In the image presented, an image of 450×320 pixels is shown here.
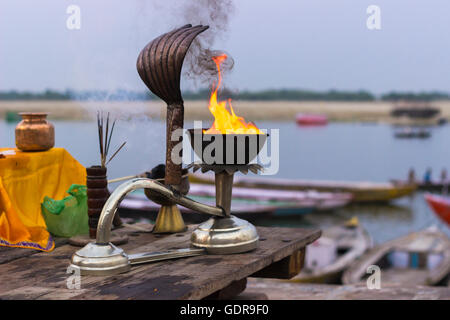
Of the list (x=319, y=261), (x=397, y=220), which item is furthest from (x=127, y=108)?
(x=397, y=220)

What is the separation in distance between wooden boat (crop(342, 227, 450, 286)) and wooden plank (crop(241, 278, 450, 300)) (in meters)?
5.57

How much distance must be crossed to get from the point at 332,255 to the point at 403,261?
2.23 meters

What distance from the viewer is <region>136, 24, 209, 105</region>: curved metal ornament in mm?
2902

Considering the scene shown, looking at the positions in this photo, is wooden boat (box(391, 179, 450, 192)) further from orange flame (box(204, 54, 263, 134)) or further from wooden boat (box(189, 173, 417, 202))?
orange flame (box(204, 54, 263, 134))

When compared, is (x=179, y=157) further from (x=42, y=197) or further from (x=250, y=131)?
(x=42, y=197)

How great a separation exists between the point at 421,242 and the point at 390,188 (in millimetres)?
16662

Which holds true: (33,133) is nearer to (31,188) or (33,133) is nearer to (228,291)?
(31,188)

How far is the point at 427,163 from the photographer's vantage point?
44.5 m

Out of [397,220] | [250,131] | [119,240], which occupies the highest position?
[250,131]

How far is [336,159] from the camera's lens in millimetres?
51375

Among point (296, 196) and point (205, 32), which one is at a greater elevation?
point (205, 32)

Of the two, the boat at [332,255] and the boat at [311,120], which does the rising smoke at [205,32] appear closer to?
the boat at [332,255]


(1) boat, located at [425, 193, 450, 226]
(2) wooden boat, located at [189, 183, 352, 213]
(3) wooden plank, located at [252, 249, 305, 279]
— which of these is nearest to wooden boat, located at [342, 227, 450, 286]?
(1) boat, located at [425, 193, 450, 226]

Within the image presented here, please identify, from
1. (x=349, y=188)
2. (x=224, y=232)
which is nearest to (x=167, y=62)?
(x=224, y=232)
